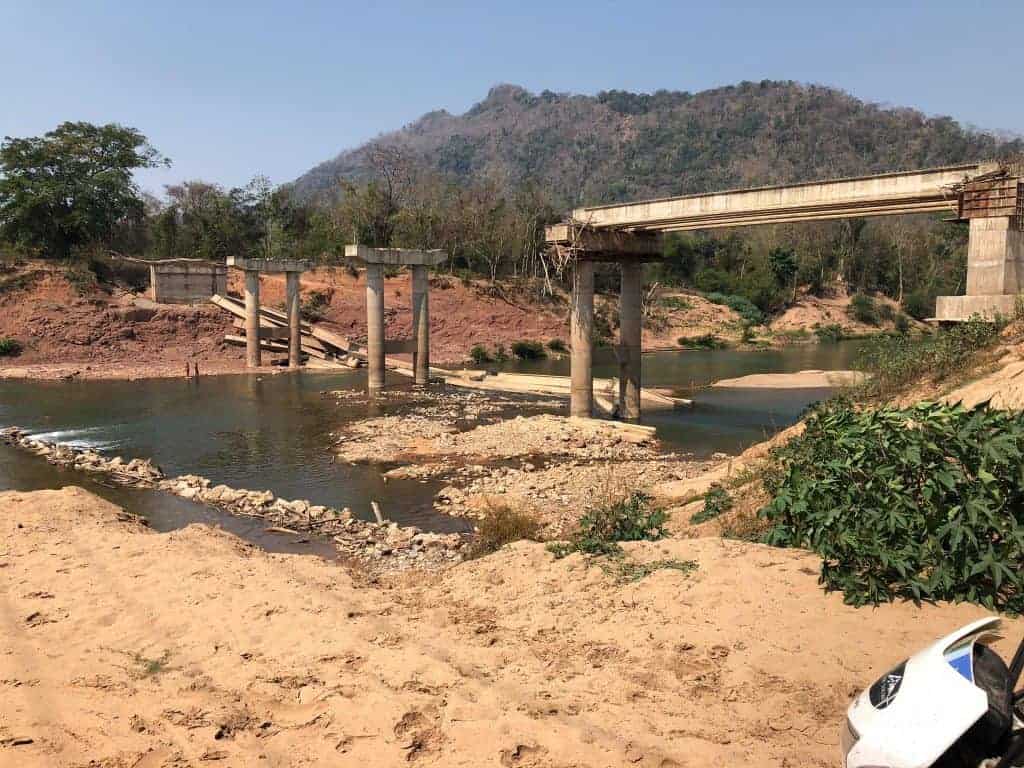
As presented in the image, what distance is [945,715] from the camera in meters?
3.07

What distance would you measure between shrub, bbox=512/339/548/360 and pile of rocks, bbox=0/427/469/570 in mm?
29891

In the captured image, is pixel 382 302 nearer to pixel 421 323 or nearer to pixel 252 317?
pixel 421 323

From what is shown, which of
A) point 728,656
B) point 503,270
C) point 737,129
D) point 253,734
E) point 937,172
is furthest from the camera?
point 737,129

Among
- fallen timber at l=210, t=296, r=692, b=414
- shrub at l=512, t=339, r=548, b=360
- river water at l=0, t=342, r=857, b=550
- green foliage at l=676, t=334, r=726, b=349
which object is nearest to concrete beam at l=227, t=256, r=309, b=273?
fallen timber at l=210, t=296, r=692, b=414

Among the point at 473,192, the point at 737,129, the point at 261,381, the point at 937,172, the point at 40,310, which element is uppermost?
the point at 737,129

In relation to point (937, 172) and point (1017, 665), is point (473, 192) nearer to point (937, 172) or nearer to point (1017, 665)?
point (937, 172)

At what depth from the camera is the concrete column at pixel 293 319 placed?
124 feet

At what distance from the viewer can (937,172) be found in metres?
15.6

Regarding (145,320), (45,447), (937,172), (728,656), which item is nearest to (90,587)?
(728,656)

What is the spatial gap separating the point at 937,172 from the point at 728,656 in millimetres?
13833

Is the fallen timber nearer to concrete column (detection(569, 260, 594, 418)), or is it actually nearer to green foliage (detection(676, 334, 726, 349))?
concrete column (detection(569, 260, 594, 418))

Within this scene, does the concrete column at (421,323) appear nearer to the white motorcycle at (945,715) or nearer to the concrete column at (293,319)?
the concrete column at (293,319)

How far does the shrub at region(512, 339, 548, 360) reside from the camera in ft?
156

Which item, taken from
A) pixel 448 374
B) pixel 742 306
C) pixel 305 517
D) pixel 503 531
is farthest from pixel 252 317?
pixel 742 306
